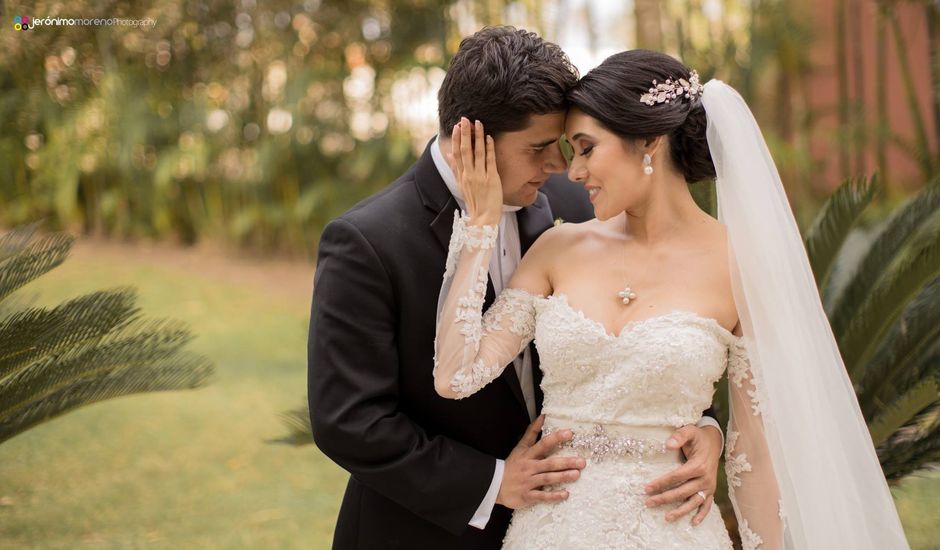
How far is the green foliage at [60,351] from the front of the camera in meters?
3.69

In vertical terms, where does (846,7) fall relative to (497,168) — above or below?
below

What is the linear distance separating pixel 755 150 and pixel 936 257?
1.47 m

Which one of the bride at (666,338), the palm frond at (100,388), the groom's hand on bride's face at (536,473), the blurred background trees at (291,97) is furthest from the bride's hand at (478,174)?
the blurred background trees at (291,97)

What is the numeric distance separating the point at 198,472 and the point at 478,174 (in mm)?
4523

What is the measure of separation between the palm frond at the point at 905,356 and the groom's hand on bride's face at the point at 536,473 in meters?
2.19

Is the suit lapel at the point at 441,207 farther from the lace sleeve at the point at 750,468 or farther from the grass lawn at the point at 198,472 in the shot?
the grass lawn at the point at 198,472

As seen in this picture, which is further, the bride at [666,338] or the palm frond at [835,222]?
the palm frond at [835,222]

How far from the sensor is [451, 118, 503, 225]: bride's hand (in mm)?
2377

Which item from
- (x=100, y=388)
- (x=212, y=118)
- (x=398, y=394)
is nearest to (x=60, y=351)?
(x=100, y=388)

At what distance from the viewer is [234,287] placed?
10.7 m

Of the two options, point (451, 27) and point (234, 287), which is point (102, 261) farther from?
point (451, 27)

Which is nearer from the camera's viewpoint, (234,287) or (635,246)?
(635,246)

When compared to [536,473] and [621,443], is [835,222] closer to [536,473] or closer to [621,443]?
[621,443]

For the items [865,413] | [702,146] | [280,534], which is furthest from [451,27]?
[702,146]
